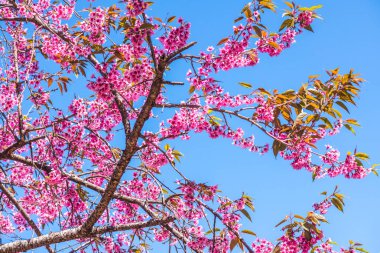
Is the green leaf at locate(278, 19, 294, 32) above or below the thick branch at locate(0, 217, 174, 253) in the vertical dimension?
above

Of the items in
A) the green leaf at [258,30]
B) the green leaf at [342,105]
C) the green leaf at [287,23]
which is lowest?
the green leaf at [342,105]

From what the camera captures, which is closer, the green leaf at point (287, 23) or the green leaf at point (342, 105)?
the green leaf at point (342, 105)

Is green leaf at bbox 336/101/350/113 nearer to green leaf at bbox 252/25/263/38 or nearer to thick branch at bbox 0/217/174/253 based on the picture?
green leaf at bbox 252/25/263/38

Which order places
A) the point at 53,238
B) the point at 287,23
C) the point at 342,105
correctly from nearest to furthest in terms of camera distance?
the point at 342,105
the point at 287,23
the point at 53,238

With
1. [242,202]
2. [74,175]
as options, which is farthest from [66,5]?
[242,202]

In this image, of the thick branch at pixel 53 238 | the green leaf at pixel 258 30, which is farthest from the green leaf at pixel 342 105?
the thick branch at pixel 53 238

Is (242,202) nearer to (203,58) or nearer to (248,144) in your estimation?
(248,144)

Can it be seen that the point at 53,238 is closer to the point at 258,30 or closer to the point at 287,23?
the point at 258,30

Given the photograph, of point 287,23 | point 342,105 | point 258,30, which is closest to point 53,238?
point 258,30

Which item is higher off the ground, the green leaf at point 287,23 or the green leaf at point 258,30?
the green leaf at point 287,23

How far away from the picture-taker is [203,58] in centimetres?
397

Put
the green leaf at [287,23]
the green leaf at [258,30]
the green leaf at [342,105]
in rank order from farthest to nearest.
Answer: the green leaf at [287,23] < the green leaf at [258,30] < the green leaf at [342,105]

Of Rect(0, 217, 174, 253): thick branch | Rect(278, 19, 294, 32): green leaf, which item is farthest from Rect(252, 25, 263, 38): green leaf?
Rect(0, 217, 174, 253): thick branch

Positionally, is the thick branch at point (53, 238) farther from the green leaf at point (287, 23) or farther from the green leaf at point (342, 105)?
the green leaf at point (287, 23)
